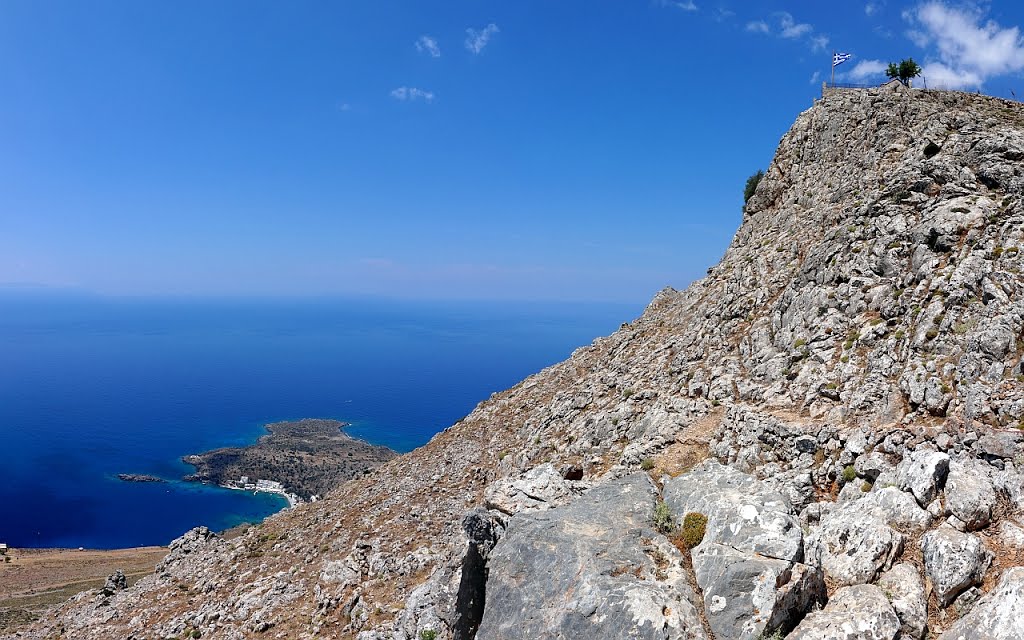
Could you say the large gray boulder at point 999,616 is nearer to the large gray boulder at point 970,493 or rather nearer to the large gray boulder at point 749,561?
the large gray boulder at point 970,493

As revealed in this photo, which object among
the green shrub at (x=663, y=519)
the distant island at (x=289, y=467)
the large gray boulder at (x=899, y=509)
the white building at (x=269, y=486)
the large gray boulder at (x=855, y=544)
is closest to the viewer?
the large gray boulder at (x=855, y=544)

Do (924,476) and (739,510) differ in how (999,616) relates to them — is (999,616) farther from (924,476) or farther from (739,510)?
(739,510)

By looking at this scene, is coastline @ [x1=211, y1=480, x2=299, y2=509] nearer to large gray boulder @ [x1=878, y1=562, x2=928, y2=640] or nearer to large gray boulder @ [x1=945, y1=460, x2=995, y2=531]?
large gray boulder @ [x1=878, y1=562, x2=928, y2=640]

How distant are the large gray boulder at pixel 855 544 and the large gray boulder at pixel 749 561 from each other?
560mm

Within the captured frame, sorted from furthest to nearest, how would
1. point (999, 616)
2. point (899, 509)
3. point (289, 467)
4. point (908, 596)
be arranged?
point (289, 467)
point (899, 509)
point (908, 596)
point (999, 616)

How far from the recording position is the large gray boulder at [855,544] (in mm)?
11414

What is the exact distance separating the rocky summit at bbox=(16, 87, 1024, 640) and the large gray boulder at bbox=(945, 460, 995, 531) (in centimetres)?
5

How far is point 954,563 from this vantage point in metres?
10.5

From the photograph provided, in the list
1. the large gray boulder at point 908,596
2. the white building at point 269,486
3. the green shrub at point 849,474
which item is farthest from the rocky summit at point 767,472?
the white building at point 269,486

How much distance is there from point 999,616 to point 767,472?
8.49m

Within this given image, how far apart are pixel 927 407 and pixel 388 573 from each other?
2419 cm

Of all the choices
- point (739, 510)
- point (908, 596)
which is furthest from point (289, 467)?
point (908, 596)

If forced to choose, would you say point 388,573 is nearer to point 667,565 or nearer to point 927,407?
point 667,565

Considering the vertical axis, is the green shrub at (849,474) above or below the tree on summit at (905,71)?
below
